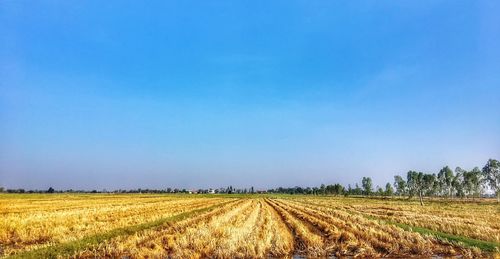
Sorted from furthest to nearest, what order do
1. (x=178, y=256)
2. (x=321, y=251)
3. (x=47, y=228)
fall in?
1. (x=47, y=228)
2. (x=321, y=251)
3. (x=178, y=256)

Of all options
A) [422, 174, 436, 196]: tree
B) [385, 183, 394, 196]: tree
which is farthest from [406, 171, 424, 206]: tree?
[385, 183, 394, 196]: tree

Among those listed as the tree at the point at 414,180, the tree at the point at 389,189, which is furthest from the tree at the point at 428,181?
the tree at the point at 389,189

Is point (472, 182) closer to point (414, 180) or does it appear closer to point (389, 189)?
point (414, 180)

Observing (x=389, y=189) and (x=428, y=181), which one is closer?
(x=428, y=181)

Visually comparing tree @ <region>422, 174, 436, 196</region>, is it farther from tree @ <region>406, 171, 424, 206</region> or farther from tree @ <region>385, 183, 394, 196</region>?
tree @ <region>385, 183, 394, 196</region>

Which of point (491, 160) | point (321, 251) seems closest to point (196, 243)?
point (321, 251)

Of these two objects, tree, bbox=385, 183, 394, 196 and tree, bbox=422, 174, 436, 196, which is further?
tree, bbox=385, 183, 394, 196

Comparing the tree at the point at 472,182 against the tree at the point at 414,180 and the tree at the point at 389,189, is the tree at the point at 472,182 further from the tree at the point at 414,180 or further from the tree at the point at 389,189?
the tree at the point at 389,189

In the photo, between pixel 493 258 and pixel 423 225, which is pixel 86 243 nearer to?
pixel 493 258

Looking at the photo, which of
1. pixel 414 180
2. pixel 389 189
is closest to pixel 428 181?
pixel 414 180

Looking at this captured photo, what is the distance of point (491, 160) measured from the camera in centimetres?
11338

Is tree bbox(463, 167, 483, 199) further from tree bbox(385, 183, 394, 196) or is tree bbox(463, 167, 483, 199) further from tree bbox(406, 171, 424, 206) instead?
tree bbox(385, 183, 394, 196)

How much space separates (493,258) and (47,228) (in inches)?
925

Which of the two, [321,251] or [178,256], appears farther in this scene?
[321,251]
